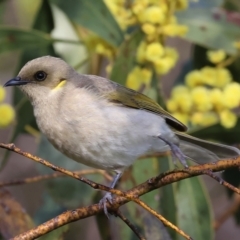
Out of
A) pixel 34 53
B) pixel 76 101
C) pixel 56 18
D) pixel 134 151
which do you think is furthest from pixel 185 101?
pixel 56 18

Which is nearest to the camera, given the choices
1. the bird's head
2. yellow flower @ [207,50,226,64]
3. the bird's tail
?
the bird's head

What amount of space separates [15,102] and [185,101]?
3.30ft

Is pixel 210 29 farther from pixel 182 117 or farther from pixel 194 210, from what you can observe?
pixel 194 210

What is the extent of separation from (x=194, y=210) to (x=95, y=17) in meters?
1.05

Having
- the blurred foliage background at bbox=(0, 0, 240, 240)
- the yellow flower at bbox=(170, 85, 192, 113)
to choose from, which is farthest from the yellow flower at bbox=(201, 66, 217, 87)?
the yellow flower at bbox=(170, 85, 192, 113)

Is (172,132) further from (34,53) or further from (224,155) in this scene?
(34,53)

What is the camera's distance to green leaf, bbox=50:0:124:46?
301cm

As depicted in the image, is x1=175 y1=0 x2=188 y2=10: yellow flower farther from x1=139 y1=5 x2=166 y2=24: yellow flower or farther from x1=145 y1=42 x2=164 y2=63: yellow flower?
x1=145 y1=42 x2=164 y2=63: yellow flower

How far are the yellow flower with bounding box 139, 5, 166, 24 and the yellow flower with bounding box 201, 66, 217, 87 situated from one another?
36 cm

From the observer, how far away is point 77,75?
9.12 ft

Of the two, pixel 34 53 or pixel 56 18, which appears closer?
pixel 34 53

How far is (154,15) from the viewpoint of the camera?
282cm

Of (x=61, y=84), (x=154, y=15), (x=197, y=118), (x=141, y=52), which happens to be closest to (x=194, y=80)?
(x=197, y=118)

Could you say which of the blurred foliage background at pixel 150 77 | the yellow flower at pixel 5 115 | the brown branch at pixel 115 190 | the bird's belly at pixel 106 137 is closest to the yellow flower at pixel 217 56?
the blurred foliage background at pixel 150 77
